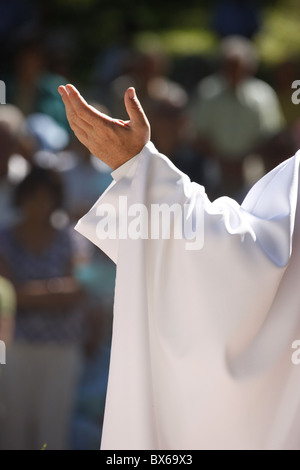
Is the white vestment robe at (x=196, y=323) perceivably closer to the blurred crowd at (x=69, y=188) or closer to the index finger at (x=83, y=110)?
the index finger at (x=83, y=110)

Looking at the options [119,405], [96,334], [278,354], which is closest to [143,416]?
[119,405]

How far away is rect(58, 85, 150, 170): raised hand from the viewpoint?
3.45 metres

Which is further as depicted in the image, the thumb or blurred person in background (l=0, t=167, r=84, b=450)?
blurred person in background (l=0, t=167, r=84, b=450)

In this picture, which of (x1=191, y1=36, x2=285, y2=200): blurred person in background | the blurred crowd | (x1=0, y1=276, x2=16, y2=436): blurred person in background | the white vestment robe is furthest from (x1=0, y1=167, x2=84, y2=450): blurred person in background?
the white vestment robe

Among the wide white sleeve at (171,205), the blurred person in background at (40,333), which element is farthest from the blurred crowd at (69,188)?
the wide white sleeve at (171,205)

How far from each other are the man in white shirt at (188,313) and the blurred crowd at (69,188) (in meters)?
1.69

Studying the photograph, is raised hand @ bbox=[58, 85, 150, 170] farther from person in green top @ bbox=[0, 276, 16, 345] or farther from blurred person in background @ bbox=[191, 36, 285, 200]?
blurred person in background @ bbox=[191, 36, 285, 200]

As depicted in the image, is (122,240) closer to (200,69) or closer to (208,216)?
(208,216)

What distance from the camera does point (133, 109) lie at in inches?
136

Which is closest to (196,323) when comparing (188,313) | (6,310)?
(188,313)

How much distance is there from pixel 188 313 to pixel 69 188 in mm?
4115

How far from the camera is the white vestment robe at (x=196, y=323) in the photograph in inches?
136

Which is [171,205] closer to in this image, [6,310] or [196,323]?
[196,323]

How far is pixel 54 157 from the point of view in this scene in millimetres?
7543
